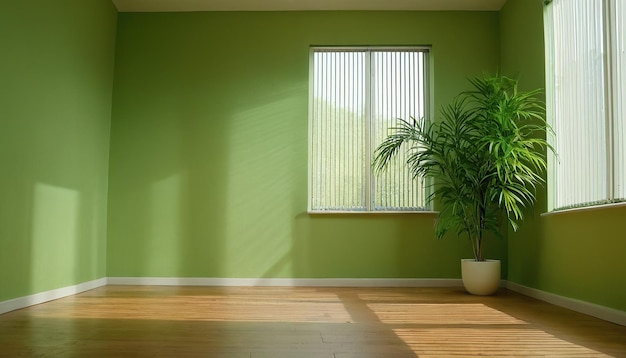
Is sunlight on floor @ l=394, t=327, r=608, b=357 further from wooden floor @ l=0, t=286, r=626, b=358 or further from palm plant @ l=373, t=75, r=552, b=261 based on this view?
palm plant @ l=373, t=75, r=552, b=261

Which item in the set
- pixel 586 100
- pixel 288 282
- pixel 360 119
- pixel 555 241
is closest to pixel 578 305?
pixel 555 241

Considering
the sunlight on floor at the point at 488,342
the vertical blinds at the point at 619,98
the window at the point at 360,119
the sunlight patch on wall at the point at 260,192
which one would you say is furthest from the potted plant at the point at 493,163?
the sunlight on floor at the point at 488,342

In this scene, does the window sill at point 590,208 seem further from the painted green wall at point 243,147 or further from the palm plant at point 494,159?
the painted green wall at point 243,147

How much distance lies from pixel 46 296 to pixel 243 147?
2284mm

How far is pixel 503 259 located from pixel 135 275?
3606 mm

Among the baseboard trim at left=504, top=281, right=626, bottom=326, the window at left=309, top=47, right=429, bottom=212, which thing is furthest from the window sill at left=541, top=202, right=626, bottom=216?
the window at left=309, top=47, right=429, bottom=212

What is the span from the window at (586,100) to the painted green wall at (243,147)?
1334 millimetres

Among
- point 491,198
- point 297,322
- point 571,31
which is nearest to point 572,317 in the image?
point 491,198

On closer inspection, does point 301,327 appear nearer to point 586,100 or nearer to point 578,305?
point 578,305

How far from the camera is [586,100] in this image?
13.4 feet

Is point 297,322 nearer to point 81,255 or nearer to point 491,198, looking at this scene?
point 491,198

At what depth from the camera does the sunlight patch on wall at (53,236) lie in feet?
14.1

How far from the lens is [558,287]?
4418mm

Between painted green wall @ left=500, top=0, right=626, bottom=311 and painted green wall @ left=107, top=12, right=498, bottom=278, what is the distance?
419 mm
